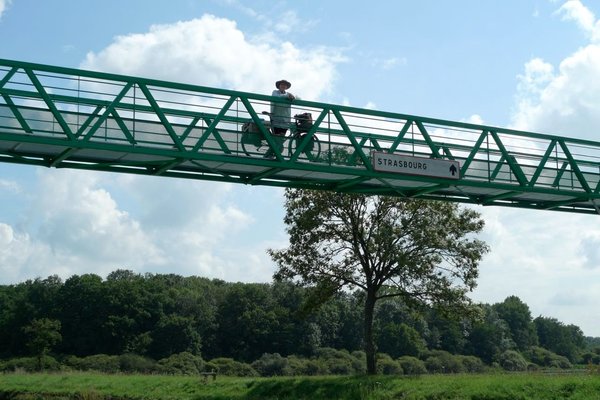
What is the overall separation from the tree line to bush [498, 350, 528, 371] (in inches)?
110

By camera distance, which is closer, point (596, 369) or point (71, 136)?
point (71, 136)

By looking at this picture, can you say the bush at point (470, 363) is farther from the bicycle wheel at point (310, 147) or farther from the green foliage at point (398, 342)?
the bicycle wheel at point (310, 147)

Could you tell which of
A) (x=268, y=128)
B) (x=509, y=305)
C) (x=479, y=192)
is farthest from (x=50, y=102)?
(x=509, y=305)

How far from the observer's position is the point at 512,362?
73500 millimetres

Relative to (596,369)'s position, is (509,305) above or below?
above

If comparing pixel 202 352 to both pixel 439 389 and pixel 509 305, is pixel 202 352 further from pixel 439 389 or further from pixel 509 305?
pixel 439 389

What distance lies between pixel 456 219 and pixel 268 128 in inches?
631

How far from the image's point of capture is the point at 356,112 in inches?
913

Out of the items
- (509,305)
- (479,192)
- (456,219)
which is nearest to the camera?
(479,192)

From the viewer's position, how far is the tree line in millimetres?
86250

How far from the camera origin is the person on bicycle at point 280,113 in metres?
22.2

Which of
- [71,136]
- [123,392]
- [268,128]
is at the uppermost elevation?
[268,128]

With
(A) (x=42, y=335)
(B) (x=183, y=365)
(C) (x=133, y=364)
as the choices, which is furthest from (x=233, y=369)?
(A) (x=42, y=335)

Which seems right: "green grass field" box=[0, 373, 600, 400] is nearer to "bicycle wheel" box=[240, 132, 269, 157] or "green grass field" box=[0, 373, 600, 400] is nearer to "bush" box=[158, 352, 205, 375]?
"bicycle wheel" box=[240, 132, 269, 157]
